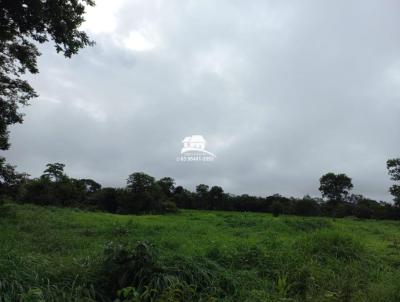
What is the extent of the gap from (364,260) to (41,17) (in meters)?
10.4

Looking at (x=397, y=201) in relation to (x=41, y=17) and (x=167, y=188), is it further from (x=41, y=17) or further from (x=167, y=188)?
(x=41, y=17)

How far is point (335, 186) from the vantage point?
6059 cm

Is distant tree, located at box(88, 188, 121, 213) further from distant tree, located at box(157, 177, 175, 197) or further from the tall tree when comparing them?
the tall tree

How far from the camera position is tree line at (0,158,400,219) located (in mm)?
44366

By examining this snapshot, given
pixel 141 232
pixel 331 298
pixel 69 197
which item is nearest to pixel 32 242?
pixel 141 232

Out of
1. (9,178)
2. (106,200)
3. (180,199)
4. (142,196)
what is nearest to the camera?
(9,178)

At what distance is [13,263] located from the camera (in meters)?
5.80

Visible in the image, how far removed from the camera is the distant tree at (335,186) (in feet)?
197

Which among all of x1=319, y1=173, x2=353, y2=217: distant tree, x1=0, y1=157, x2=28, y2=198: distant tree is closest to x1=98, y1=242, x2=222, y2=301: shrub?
x1=0, y1=157, x2=28, y2=198: distant tree

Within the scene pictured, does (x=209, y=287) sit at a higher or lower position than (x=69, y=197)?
lower

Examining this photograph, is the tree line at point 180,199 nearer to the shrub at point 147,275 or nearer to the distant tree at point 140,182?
the distant tree at point 140,182

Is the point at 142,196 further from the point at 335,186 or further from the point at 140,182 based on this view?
the point at 335,186

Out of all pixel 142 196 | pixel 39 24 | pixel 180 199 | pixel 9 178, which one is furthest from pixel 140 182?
pixel 39 24

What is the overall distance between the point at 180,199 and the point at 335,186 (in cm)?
2279
